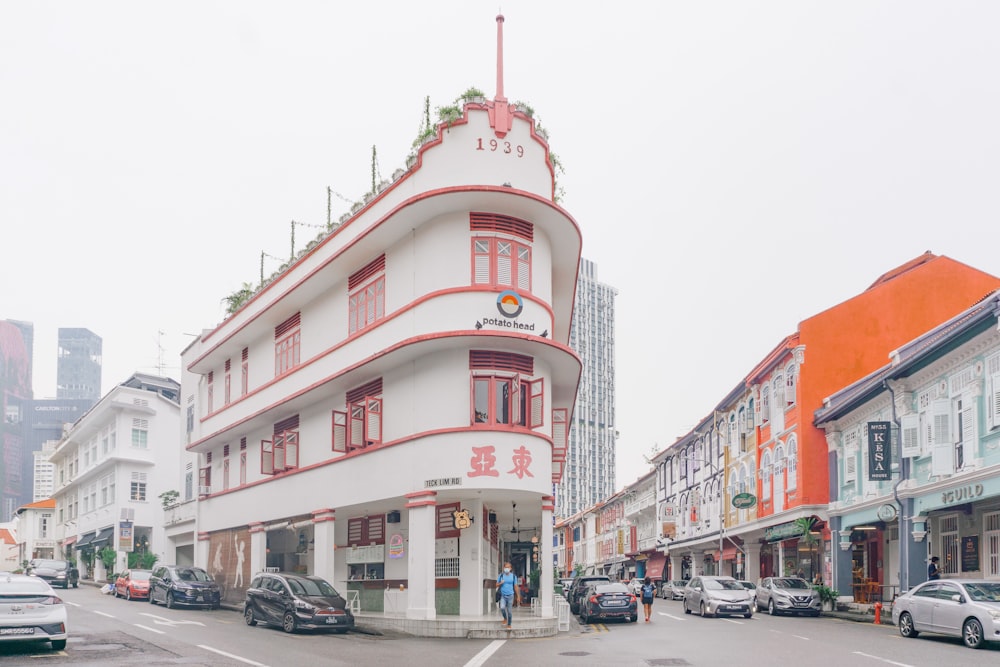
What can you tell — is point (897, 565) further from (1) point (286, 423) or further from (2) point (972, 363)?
(1) point (286, 423)

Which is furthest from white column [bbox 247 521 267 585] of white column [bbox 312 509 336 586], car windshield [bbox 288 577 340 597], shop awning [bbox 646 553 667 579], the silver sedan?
shop awning [bbox 646 553 667 579]

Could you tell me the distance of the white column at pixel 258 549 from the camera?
3788cm

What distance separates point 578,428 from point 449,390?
16398 cm

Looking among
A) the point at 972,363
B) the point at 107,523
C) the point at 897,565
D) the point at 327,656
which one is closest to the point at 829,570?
the point at 897,565

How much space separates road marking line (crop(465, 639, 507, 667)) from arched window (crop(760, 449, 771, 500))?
2851 centimetres

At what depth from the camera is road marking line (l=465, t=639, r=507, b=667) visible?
18750 mm

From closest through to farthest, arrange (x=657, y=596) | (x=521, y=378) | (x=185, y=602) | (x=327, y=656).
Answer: (x=327, y=656) → (x=521, y=378) → (x=185, y=602) → (x=657, y=596)

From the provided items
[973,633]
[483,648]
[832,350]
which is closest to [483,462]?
[483,648]

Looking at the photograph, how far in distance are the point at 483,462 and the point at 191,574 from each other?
16.3 metres

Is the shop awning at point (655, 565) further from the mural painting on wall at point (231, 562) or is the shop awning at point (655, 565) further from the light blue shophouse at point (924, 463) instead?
the mural painting on wall at point (231, 562)

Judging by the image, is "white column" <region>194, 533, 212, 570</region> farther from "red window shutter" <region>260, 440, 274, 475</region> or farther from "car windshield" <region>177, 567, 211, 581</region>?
"red window shutter" <region>260, 440, 274, 475</region>

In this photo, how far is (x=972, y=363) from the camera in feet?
101

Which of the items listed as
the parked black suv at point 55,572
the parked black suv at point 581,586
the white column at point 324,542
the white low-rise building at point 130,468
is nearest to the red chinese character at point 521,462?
the white column at point 324,542

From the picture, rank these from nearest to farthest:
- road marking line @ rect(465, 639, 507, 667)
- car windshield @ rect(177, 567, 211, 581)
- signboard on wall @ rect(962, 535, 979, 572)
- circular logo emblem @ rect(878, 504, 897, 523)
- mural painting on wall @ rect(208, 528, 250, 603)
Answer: road marking line @ rect(465, 639, 507, 667) < signboard on wall @ rect(962, 535, 979, 572) < circular logo emblem @ rect(878, 504, 897, 523) < car windshield @ rect(177, 567, 211, 581) < mural painting on wall @ rect(208, 528, 250, 603)
